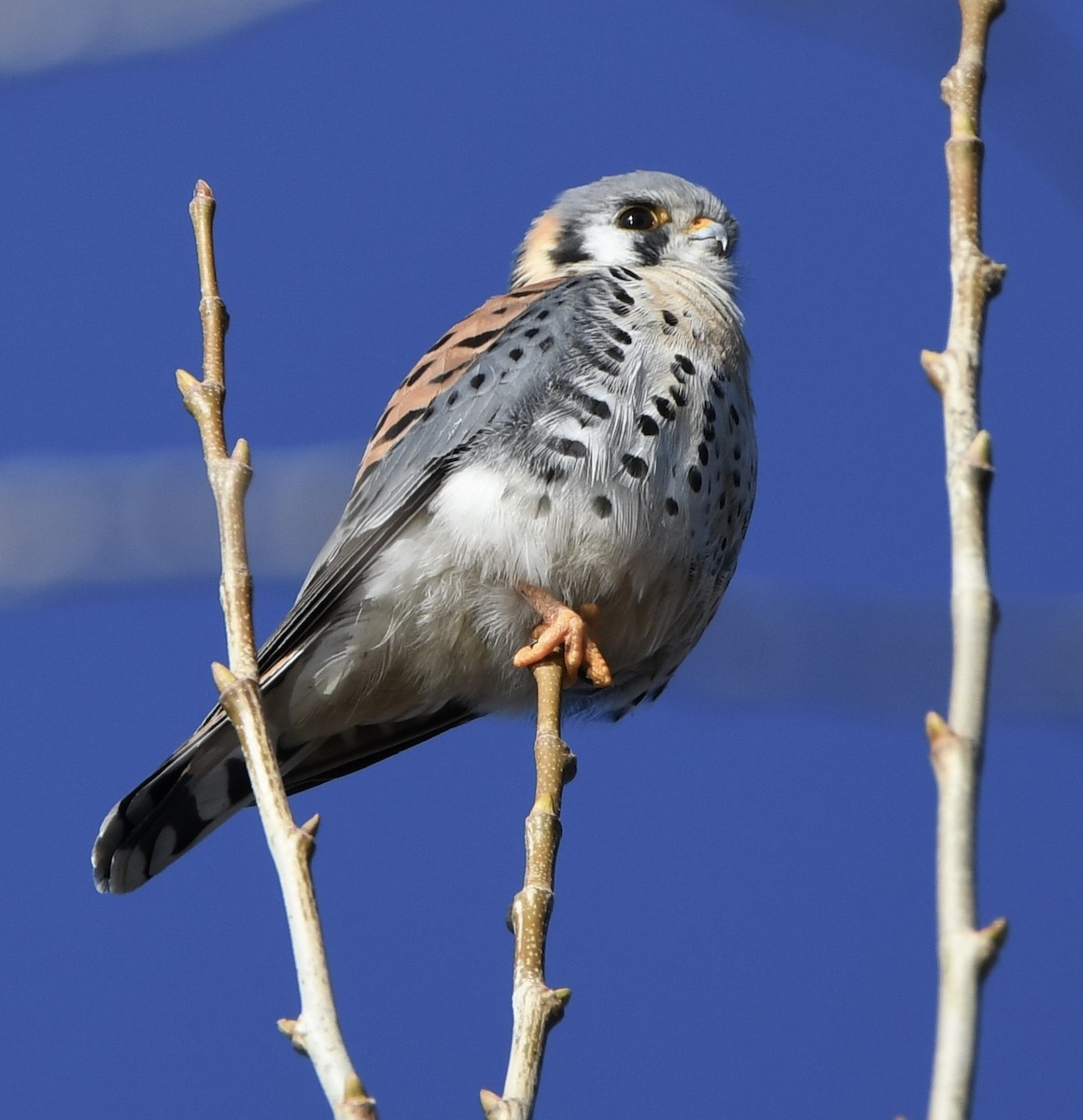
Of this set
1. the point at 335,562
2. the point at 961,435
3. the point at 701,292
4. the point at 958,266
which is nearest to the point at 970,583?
the point at 961,435

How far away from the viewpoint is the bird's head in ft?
13.5

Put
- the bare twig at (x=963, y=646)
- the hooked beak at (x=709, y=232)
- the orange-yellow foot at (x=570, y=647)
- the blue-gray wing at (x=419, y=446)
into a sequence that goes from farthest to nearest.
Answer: the hooked beak at (x=709, y=232)
the blue-gray wing at (x=419, y=446)
the orange-yellow foot at (x=570, y=647)
the bare twig at (x=963, y=646)

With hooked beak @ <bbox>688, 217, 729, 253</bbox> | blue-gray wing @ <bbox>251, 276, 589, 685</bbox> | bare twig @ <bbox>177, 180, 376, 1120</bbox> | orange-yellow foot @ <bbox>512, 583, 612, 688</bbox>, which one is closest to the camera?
bare twig @ <bbox>177, 180, 376, 1120</bbox>

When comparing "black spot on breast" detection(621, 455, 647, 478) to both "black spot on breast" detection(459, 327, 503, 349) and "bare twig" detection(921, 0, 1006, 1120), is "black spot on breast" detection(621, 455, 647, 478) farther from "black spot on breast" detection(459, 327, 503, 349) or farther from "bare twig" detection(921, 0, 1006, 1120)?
"bare twig" detection(921, 0, 1006, 1120)

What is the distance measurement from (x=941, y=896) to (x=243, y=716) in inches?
36.8

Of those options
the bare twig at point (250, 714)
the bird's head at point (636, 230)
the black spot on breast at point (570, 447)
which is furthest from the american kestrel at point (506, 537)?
the bare twig at point (250, 714)

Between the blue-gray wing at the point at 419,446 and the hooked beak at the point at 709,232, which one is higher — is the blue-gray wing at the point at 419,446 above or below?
below

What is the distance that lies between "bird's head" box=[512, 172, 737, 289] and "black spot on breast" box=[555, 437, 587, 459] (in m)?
0.77

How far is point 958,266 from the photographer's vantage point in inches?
62.5

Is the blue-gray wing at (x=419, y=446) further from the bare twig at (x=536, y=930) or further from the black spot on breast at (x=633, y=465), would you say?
the bare twig at (x=536, y=930)

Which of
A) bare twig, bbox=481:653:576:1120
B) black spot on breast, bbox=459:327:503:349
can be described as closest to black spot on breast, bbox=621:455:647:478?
black spot on breast, bbox=459:327:503:349

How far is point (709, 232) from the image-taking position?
411cm

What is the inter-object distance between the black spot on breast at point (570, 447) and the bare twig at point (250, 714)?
1178 mm

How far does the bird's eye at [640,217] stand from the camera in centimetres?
420
